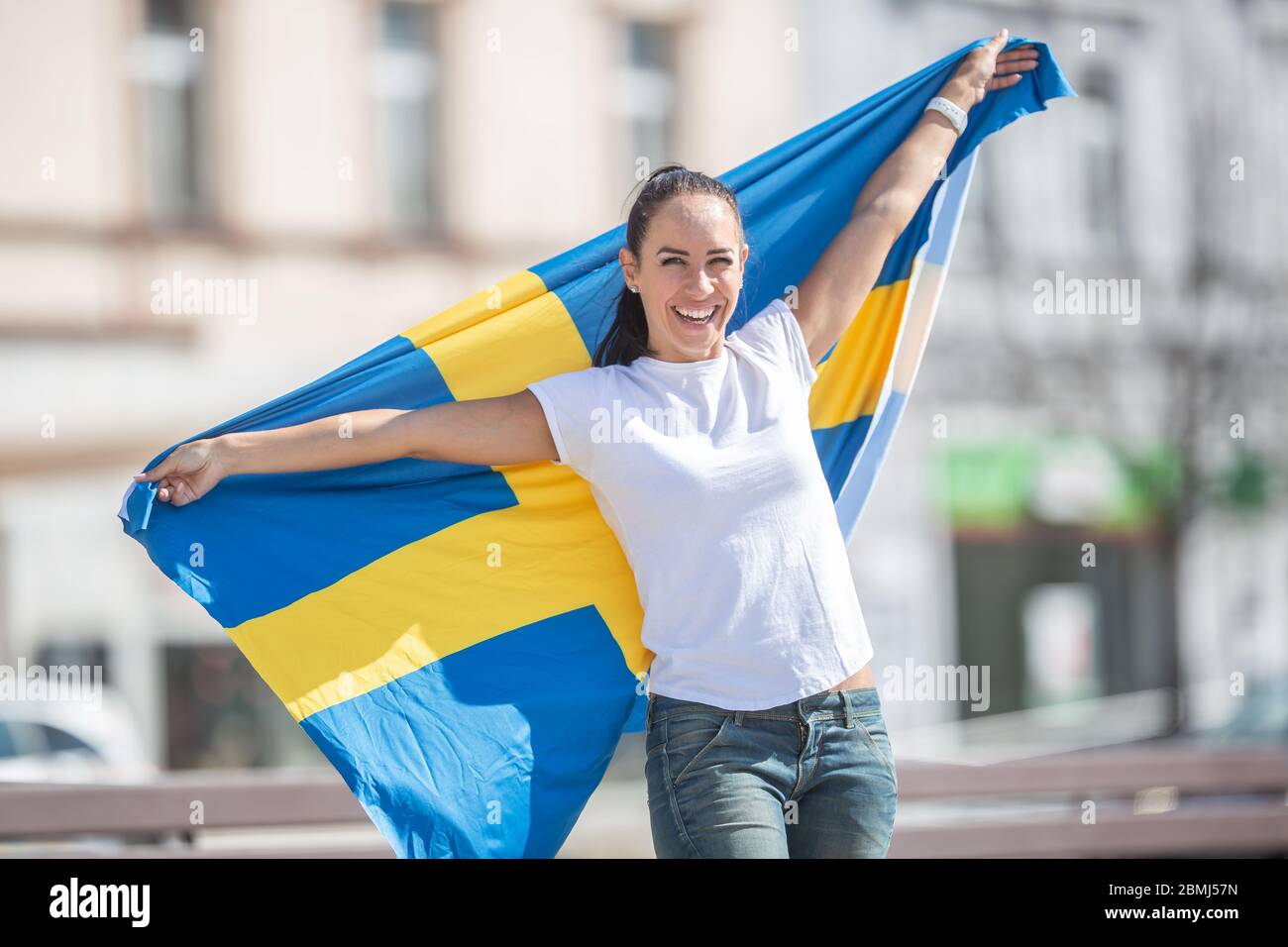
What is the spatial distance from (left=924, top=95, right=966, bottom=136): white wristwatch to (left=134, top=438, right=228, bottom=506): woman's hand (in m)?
2.12

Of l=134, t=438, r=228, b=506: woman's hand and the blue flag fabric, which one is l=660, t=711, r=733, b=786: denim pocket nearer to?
the blue flag fabric

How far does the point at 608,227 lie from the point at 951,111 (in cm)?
1150

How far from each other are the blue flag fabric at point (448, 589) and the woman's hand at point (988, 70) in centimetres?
72

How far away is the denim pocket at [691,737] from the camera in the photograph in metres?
3.19

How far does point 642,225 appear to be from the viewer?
3.47 m

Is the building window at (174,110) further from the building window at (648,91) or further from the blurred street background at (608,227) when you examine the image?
the building window at (648,91)

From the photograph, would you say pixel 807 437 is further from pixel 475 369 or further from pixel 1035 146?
pixel 1035 146

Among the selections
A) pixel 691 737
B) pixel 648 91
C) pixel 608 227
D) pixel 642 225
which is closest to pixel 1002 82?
pixel 642 225

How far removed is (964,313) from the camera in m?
16.8

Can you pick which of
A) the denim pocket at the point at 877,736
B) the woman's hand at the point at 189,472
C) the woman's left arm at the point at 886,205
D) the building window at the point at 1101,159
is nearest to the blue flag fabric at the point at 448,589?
the woman's hand at the point at 189,472

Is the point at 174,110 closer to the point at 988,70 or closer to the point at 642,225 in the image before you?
the point at 988,70

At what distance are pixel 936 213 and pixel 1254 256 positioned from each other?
10.8 metres

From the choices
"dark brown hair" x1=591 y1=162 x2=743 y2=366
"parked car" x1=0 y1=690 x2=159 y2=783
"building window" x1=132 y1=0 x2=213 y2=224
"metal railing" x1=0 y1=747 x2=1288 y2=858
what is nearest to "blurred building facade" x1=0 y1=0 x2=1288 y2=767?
"building window" x1=132 y1=0 x2=213 y2=224
